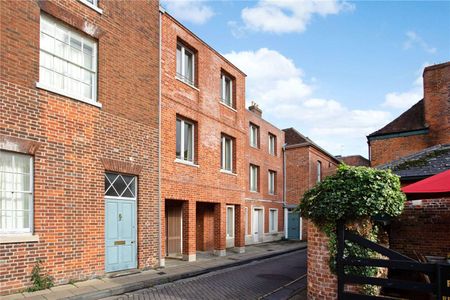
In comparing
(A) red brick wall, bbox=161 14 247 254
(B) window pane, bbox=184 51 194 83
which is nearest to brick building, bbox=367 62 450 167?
(A) red brick wall, bbox=161 14 247 254

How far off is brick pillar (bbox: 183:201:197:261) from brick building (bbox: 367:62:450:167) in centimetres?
1374

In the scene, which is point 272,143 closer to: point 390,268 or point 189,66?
point 189,66

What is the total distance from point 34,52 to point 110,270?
6135 mm

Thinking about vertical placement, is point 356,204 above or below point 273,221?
above

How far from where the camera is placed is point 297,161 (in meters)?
27.5

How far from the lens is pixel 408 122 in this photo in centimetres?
2214

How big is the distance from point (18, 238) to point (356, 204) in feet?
23.3

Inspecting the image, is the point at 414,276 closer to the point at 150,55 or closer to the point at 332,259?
the point at 332,259

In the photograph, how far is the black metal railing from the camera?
196 inches

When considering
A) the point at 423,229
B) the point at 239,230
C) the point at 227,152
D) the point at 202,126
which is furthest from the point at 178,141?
the point at 423,229

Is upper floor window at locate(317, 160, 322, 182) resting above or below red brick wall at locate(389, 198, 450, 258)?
above

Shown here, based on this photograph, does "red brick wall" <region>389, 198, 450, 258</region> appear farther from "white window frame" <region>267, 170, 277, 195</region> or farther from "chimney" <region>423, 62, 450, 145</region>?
"white window frame" <region>267, 170, 277, 195</region>

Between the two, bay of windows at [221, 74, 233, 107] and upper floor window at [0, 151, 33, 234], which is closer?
upper floor window at [0, 151, 33, 234]

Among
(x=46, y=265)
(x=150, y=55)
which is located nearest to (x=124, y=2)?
(x=150, y=55)
